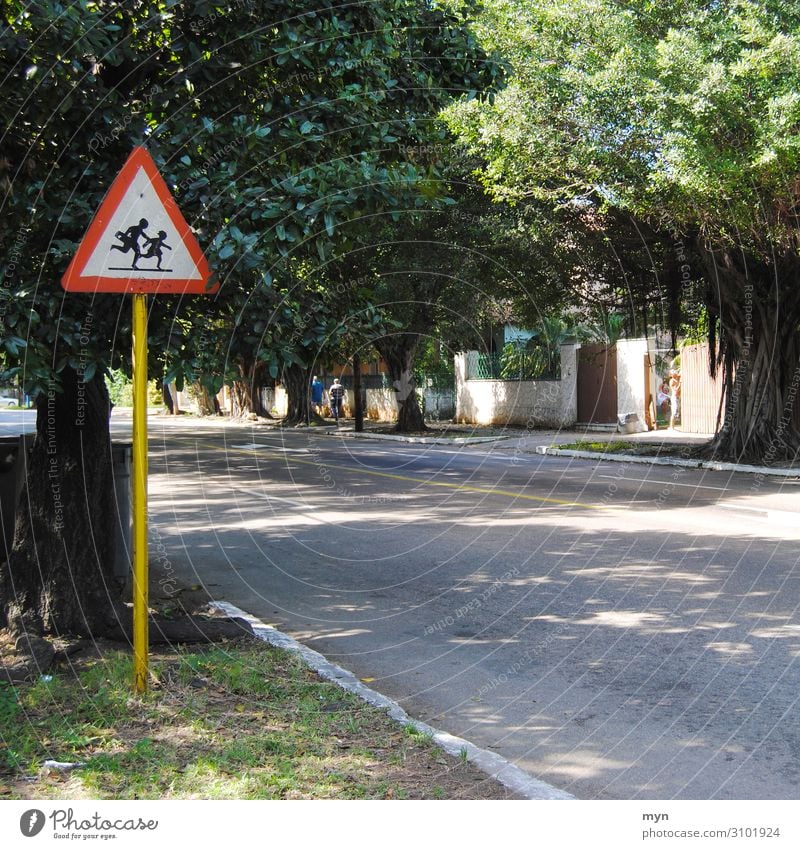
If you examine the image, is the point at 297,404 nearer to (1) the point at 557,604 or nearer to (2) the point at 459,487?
(2) the point at 459,487

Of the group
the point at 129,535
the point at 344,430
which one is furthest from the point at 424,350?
the point at 129,535

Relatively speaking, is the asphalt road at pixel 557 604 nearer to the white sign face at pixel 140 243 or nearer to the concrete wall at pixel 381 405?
the white sign face at pixel 140 243

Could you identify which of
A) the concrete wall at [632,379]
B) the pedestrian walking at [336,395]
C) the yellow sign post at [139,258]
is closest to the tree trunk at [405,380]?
the concrete wall at [632,379]

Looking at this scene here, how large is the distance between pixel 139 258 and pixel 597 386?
2447 centimetres

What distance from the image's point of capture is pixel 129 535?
7.22 metres

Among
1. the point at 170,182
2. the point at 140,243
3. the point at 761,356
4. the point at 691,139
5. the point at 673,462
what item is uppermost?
the point at 691,139

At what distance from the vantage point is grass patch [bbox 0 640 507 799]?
3914 mm

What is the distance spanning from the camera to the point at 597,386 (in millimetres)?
28141

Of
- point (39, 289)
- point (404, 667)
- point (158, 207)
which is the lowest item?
point (404, 667)

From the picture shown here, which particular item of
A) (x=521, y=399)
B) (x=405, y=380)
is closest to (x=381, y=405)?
(x=405, y=380)

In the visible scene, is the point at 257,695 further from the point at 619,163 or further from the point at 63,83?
the point at 619,163

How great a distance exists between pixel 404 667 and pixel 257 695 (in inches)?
46.1

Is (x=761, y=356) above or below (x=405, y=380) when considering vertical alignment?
above

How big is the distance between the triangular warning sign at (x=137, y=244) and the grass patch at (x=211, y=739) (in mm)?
2099
